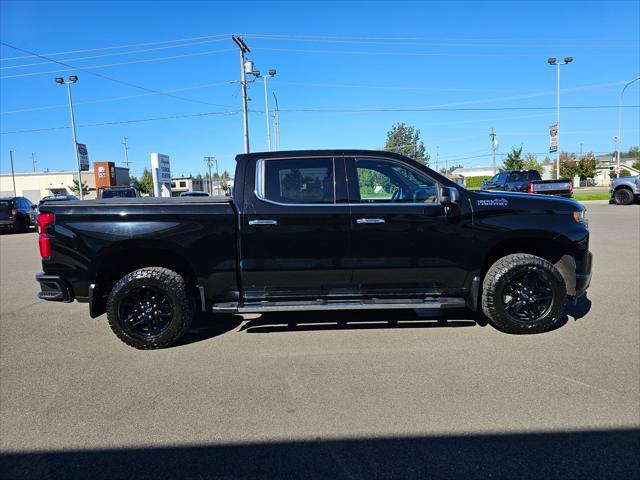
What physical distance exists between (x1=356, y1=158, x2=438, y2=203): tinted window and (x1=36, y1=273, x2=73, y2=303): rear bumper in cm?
337

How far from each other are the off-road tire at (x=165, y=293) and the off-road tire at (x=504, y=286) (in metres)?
3.29

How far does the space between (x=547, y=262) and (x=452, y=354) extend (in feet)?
5.14

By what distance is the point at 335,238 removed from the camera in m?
4.66

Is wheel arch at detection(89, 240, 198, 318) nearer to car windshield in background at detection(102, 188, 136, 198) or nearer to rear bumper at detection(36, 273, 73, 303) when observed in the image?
rear bumper at detection(36, 273, 73, 303)

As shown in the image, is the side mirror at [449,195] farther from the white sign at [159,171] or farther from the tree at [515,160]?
the tree at [515,160]

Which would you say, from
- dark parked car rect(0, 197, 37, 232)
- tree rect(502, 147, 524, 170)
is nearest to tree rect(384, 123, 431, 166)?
tree rect(502, 147, 524, 170)

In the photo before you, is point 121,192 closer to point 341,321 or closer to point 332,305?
point 341,321

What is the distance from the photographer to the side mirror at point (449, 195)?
14.9ft

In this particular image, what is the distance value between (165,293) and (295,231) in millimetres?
1530

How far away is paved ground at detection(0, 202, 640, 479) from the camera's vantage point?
107 inches

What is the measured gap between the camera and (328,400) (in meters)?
3.49

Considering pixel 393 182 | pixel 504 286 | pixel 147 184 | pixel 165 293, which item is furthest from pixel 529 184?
pixel 147 184

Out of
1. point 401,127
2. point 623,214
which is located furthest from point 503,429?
point 401,127

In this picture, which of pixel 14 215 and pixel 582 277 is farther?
pixel 14 215
